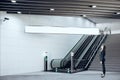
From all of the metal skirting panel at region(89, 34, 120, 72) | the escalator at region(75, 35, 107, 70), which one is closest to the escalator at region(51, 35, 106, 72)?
the escalator at region(75, 35, 107, 70)

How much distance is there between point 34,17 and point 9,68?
3699mm

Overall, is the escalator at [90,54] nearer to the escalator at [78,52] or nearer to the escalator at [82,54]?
the escalator at [82,54]

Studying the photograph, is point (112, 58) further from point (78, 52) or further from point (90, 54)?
point (78, 52)

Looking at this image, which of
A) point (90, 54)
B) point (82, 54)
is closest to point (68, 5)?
point (82, 54)

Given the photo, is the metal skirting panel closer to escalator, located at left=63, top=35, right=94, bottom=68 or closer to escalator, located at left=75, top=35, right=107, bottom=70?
escalator, located at left=75, top=35, right=107, bottom=70

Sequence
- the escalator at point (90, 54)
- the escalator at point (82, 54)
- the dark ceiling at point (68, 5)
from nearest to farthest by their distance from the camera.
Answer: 1. the dark ceiling at point (68, 5)
2. the escalator at point (82, 54)
3. the escalator at point (90, 54)

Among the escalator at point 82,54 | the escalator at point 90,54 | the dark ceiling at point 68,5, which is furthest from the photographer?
the escalator at point 90,54

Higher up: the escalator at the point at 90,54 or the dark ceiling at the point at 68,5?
the dark ceiling at the point at 68,5

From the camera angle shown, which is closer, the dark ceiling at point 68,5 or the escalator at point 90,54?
the dark ceiling at point 68,5

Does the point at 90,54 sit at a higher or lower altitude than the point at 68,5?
lower

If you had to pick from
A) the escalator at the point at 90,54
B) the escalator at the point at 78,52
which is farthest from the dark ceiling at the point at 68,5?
the escalator at the point at 90,54

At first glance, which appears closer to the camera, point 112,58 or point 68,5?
point 68,5

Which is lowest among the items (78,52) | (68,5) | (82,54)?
(82,54)

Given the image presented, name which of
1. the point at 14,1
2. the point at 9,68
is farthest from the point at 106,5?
the point at 9,68
